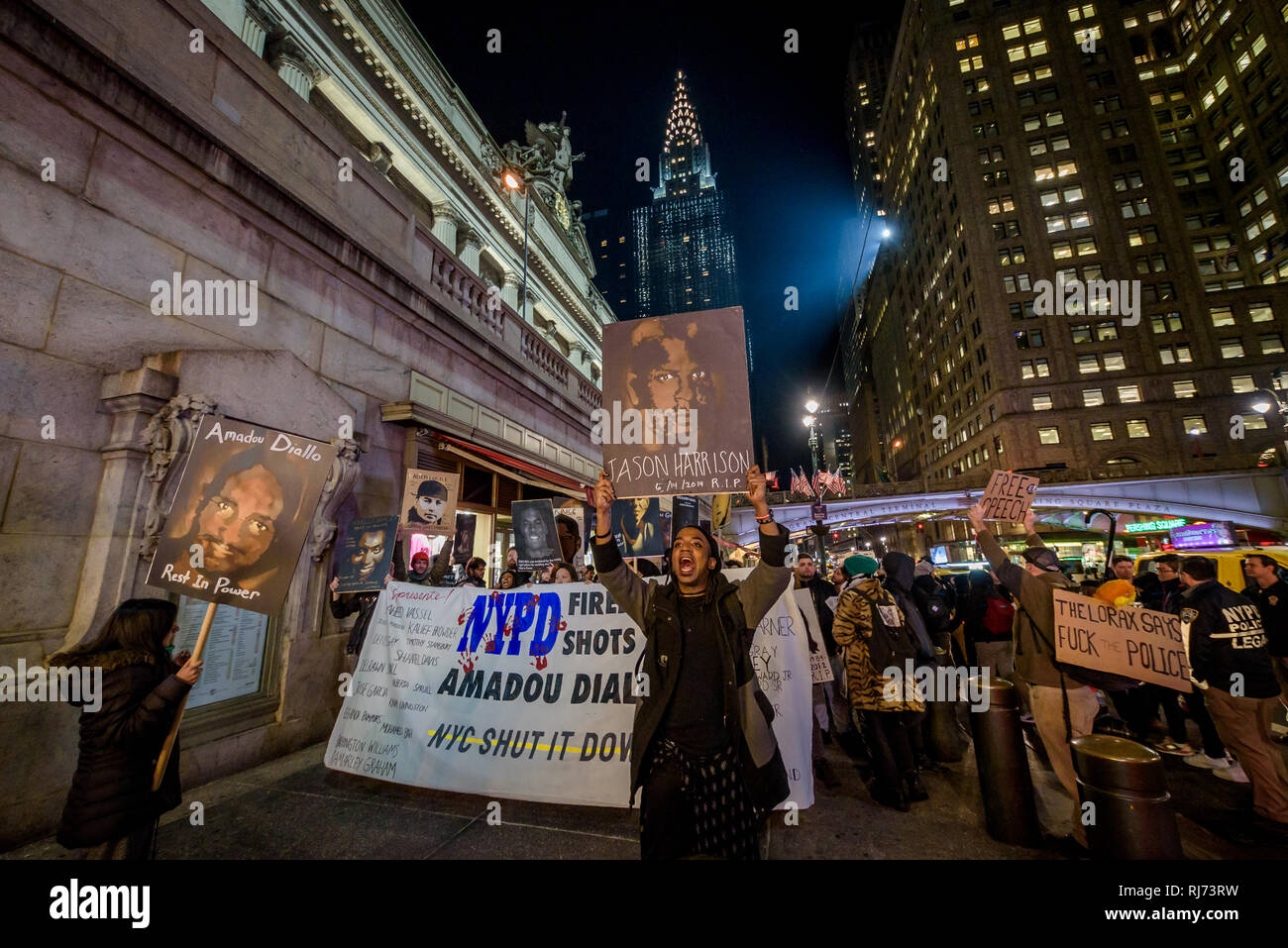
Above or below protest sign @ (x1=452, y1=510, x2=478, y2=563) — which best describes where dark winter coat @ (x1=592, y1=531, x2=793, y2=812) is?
below

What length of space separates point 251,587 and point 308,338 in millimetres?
4664

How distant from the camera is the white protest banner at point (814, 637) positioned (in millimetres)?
5246

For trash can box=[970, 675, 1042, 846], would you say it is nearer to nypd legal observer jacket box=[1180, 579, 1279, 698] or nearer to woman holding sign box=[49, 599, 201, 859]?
nypd legal observer jacket box=[1180, 579, 1279, 698]

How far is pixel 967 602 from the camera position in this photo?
7555 millimetres

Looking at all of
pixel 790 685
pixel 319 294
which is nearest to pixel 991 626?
pixel 790 685

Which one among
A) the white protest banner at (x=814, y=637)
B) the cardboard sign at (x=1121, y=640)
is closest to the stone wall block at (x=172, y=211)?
the white protest banner at (x=814, y=637)

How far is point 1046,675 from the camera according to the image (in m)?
4.18

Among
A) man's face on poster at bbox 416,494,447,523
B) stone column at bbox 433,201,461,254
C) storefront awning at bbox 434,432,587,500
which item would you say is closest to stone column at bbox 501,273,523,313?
stone column at bbox 433,201,461,254

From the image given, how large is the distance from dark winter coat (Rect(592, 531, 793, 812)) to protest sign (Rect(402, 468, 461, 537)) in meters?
4.51

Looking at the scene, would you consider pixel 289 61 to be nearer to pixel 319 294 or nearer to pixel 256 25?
pixel 256 25

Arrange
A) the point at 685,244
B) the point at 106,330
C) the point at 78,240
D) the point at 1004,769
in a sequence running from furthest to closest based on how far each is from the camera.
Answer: the point at 685,244, the point at 106,330, the point at 78,240, the point at 1004,769

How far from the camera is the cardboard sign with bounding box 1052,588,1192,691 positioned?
3.80 meters

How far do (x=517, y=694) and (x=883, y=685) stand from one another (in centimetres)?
320

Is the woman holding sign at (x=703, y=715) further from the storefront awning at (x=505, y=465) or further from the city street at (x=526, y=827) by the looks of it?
the storefront awning at (x=505, y=465)
